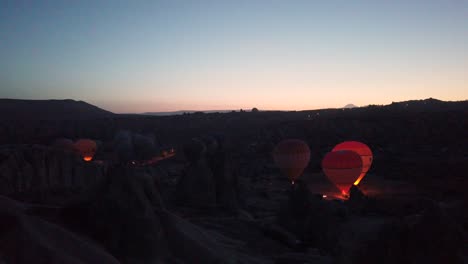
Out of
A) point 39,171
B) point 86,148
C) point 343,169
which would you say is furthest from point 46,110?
point 39,171

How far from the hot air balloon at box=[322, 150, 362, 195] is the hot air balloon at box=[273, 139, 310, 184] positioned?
10.1 feet

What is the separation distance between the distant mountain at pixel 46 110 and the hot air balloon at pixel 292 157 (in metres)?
85.9

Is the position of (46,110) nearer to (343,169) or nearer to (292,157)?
(292,157)

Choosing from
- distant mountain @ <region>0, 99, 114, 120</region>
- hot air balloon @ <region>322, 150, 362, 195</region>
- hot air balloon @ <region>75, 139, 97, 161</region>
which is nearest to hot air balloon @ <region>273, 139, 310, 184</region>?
hot air balloon @ <region>322, 150, 362, 195</region>

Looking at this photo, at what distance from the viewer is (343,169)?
27.9 metres

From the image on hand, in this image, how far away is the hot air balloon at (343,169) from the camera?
2792 cm

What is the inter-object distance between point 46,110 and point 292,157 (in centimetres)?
11186

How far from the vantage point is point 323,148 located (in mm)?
50594

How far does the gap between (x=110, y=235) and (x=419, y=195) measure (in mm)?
21974

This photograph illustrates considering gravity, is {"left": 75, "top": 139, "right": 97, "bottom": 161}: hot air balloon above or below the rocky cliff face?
below

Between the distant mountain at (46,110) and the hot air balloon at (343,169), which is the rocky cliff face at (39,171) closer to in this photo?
the hot air balloon at (343,169)

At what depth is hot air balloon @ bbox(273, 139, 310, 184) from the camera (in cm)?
3139

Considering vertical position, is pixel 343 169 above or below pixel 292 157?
below

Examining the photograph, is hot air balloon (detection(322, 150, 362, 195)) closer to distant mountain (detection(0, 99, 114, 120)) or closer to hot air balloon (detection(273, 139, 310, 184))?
hot air balloon (detection(273, 139, 310, 184))
